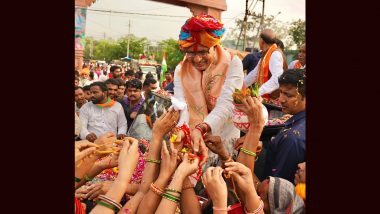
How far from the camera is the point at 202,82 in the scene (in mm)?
3355

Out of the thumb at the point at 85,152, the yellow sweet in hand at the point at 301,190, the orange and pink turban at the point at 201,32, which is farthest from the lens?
the orange and pink turban at the point at 201,32

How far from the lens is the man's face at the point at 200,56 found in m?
3.20

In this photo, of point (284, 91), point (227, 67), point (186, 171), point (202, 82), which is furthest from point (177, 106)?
point (186, 171)

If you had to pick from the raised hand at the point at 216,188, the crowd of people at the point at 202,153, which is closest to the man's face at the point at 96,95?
the crowd of people at the point at 202,153

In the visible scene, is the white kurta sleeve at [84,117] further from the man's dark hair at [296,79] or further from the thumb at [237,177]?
the thumb at [237,177]

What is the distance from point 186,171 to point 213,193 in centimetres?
19

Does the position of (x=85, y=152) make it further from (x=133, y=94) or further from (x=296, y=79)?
(x=133, y=94)

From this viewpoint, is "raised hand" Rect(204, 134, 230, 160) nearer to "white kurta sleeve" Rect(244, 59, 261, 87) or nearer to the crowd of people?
the crowd of people

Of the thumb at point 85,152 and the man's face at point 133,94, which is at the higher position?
the thumb at point 85,152

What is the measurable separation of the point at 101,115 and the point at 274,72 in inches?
85.5

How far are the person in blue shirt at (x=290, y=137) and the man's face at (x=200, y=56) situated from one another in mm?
740

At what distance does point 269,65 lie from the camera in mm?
4777

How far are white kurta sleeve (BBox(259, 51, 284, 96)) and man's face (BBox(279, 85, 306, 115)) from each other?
1.84 m
